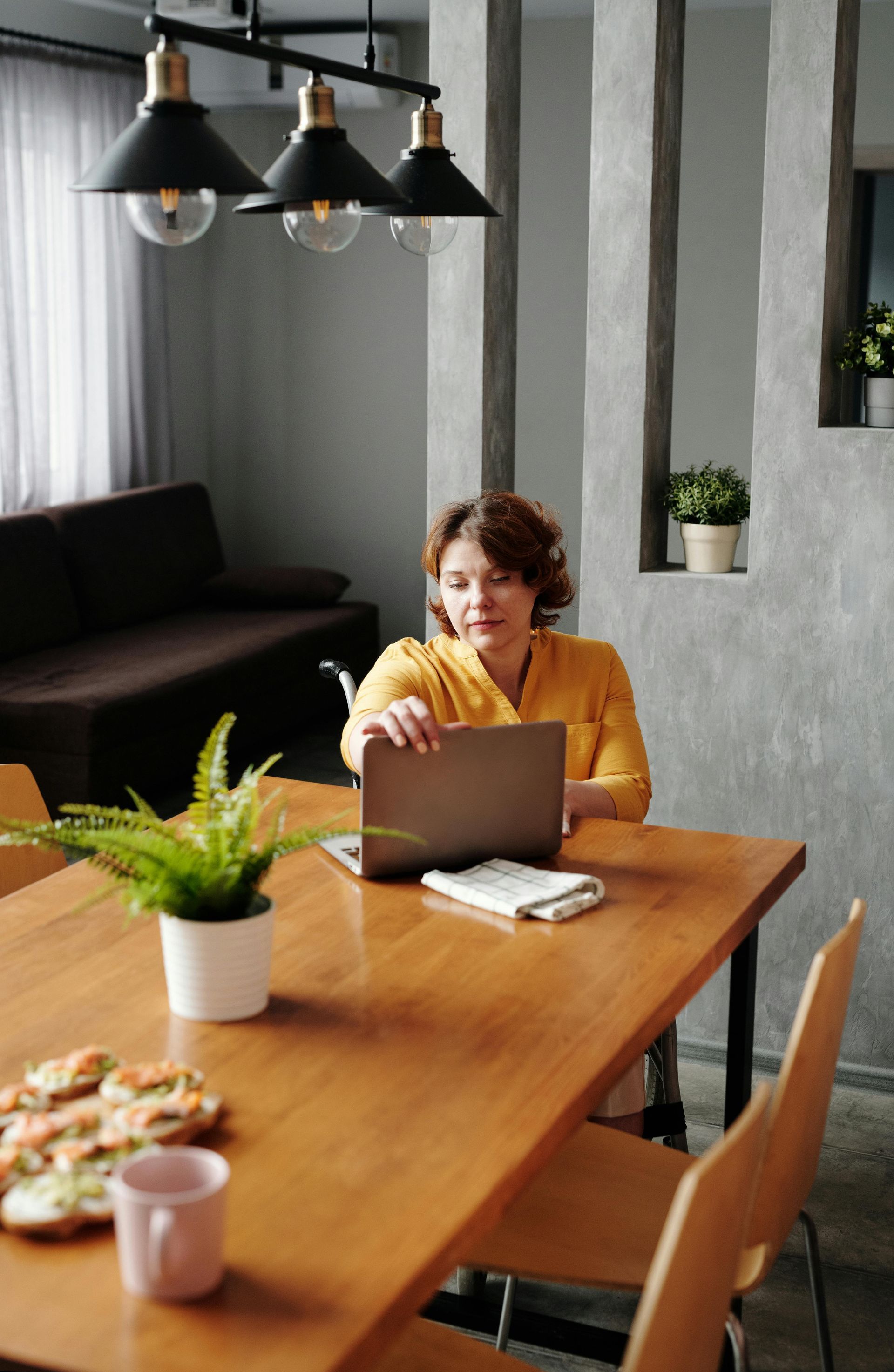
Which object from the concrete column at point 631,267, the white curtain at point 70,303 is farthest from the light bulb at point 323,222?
the white curtain at point 70,303

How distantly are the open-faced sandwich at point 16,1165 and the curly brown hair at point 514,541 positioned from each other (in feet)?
4.38

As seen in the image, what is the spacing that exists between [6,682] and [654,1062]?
2.92 m

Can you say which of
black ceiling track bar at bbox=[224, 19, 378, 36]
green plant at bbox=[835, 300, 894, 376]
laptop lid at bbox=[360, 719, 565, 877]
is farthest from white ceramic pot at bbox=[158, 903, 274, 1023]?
black ceiling track bar at bbox=[224, 19, 378, 36]

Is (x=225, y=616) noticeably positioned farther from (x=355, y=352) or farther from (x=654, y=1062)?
(x=654, y=1062)

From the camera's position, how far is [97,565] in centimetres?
539

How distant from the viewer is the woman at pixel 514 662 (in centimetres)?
229

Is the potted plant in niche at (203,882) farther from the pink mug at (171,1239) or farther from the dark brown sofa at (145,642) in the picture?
the dark brown sofa at (145,642)

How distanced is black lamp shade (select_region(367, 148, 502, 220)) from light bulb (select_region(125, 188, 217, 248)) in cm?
44

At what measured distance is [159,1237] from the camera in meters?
0.97

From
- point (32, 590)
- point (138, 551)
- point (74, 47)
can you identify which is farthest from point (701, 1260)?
point (74, 47)

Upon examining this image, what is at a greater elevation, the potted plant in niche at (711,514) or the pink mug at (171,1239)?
the potted plant in niche at (711,514)

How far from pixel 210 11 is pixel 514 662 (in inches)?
149

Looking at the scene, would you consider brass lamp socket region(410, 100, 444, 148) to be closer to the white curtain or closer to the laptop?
the laptop

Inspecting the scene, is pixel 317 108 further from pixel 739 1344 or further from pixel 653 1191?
pixel 739 1344
